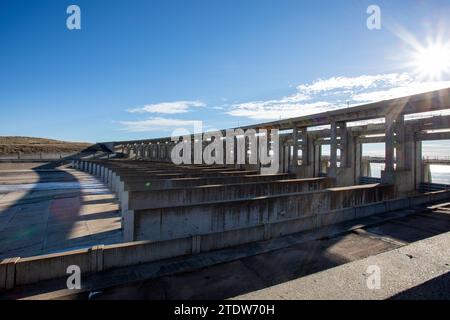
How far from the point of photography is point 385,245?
6.80 m

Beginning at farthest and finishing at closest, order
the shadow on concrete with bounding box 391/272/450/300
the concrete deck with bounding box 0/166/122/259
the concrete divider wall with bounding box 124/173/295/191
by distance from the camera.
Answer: the concrete divider wall with bounding box 124/173/295/191
the concrete deck with bounding box 0/166/122/259
the shadow on concrete with bounding box 391/272/450/300

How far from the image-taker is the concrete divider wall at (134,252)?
4.82 meters

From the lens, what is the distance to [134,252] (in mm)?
5754

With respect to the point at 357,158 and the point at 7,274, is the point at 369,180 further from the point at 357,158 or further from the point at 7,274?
the point at 7,274

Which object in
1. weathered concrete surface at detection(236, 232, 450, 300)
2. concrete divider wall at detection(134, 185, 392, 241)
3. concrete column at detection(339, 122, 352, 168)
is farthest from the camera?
concrete column at detection(339, 122, 352, 168)

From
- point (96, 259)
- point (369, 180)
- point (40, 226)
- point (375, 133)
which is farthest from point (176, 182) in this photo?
point (369, 180)

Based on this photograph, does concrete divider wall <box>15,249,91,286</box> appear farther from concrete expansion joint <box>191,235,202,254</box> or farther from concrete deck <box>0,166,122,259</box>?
concrete deck <box>0,166,122,259</box>

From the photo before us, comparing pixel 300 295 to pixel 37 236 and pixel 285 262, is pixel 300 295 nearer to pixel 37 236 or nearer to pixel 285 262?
pixel 285 262

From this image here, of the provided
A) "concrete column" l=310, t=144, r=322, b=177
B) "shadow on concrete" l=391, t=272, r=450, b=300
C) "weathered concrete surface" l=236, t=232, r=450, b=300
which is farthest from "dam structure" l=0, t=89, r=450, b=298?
"concrete column" l=310, t=144, r=322, b=177

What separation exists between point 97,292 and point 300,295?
4009 millimetres

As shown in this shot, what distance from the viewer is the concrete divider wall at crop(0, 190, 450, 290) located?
482 cm

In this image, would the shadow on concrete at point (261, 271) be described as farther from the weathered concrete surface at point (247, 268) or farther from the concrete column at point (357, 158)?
the concrete column at point (357, 158)
